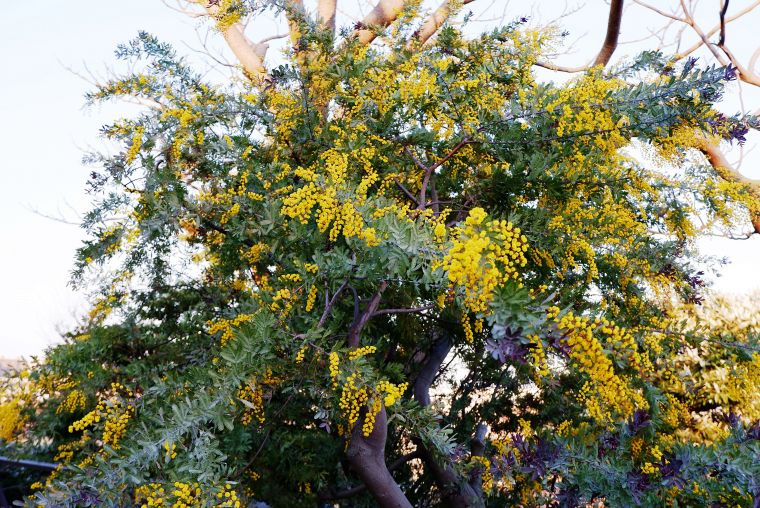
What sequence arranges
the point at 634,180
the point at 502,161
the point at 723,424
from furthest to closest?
the point at 723,424, the point at 634,180, the point at 502,161

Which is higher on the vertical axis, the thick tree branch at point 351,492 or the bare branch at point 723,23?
the bare branch at point 723,23

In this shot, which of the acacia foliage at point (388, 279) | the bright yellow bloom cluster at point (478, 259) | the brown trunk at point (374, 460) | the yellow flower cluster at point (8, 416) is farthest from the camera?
the yellow flower cluster at point (8, 416)

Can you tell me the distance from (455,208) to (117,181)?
2.09 metres

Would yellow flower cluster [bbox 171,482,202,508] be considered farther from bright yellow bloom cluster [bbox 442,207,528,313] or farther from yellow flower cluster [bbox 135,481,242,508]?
bright yellow bloom cluster [bbox 442,207,528,313]

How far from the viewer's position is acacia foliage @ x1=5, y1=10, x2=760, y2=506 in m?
2.00

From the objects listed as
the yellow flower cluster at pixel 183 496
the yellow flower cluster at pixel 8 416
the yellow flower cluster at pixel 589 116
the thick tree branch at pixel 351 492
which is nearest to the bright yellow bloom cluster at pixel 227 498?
the yellow flower cluster at pixel 183 496

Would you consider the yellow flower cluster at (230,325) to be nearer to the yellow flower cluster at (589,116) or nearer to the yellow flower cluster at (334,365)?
the yellow flower cluster at (334,365)

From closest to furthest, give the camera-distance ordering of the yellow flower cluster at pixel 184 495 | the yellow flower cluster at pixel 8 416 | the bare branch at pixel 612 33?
the yellow flower cluster at pixel 184 495, the yellow flower cluster at pixel 8 416, the bare branch at pixel 612 33

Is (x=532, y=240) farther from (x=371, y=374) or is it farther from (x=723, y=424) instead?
(x=723, y=424)

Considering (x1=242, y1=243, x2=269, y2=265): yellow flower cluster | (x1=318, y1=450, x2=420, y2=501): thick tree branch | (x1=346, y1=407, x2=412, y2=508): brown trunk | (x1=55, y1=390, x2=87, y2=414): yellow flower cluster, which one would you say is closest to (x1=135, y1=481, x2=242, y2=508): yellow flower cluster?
(x1=346, y1=407, x2=412, y2=508): brown trunk

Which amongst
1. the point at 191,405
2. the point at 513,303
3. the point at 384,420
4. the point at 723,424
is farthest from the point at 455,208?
the point at 723,424

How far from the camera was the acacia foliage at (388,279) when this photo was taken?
6.55ft

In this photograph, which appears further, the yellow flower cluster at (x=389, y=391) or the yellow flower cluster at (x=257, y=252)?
the yellow flower cluster at (x=257, y=252)

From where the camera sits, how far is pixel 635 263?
134 inches
